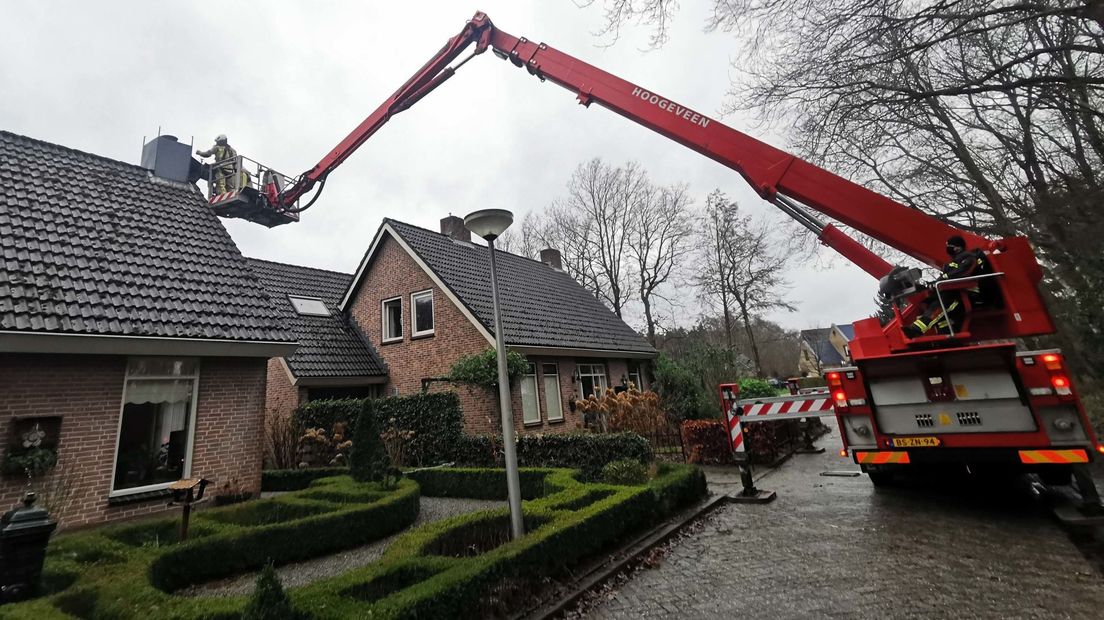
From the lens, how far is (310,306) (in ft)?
52.5

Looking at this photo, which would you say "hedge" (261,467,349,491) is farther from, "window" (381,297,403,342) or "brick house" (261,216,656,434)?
"window" (381,297,403,342)

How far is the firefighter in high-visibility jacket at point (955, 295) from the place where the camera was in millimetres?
5469

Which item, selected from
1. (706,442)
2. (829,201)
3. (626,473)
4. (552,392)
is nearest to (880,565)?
(626,473)

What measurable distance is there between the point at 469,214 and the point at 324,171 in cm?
1076

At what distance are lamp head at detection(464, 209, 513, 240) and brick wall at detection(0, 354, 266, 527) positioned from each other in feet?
18.1

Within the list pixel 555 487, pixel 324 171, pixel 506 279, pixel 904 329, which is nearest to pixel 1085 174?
pixel 904 329

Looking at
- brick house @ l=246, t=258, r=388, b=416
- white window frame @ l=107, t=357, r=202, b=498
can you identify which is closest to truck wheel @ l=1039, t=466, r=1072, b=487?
white window frame @ l=107, t=357, r=202, b=498

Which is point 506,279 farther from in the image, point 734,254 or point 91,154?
point 734,254

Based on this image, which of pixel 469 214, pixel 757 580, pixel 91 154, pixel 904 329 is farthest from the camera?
pixel 91 154

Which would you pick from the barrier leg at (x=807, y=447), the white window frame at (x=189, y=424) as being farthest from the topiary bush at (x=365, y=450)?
the barrier leg at (x=807, y=447)

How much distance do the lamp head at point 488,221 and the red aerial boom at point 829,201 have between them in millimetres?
3980

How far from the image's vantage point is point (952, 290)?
575 centimetres

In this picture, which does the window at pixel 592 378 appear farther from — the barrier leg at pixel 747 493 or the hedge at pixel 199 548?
the hedge at pixel 199 548

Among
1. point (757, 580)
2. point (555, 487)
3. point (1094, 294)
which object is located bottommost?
point (757, 580)
